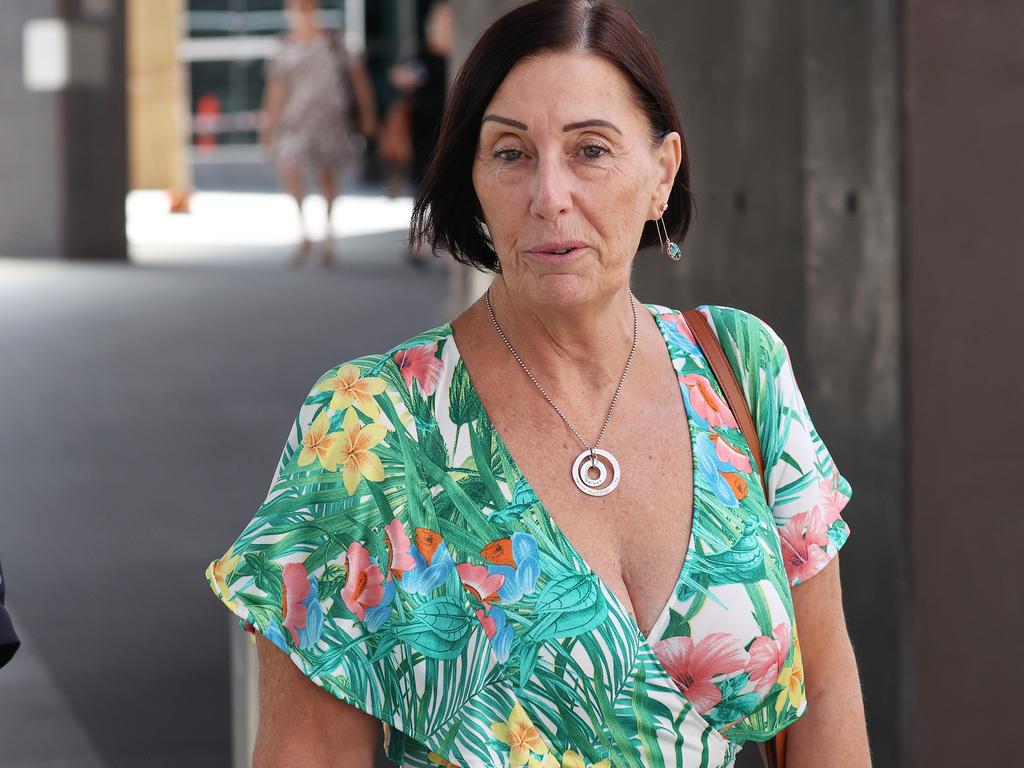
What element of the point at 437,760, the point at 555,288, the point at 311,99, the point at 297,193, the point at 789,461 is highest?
the point at 555,288

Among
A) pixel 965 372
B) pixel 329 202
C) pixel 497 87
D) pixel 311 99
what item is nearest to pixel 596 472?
pixel 497 87

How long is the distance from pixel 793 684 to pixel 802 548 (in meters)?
0.19

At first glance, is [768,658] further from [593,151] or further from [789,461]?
[593,151]

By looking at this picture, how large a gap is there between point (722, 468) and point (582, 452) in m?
0.20

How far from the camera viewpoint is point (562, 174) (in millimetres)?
2236

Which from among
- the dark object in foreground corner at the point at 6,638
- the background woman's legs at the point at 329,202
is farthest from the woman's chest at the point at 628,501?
the background woman's legs at the point at 329,202

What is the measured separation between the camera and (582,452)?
2289mm

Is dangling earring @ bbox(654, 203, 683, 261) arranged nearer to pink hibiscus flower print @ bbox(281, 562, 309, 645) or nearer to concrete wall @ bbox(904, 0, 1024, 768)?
pink hibiscus flower print @ bbox(281, 562, 309, 645)

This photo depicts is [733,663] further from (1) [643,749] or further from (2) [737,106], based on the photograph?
(2) [737,106]

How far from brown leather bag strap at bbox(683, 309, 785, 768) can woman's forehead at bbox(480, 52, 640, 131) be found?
1.24 ft

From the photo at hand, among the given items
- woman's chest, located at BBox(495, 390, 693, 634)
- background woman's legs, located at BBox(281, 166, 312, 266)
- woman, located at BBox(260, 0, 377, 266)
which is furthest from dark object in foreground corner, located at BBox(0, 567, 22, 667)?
background woman's legs, located at BBox(281, 166, 312, 266)

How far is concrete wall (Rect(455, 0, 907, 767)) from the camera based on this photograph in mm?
3904

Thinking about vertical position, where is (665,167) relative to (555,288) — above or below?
above

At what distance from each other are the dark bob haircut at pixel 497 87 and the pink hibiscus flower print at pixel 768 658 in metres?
0.65
